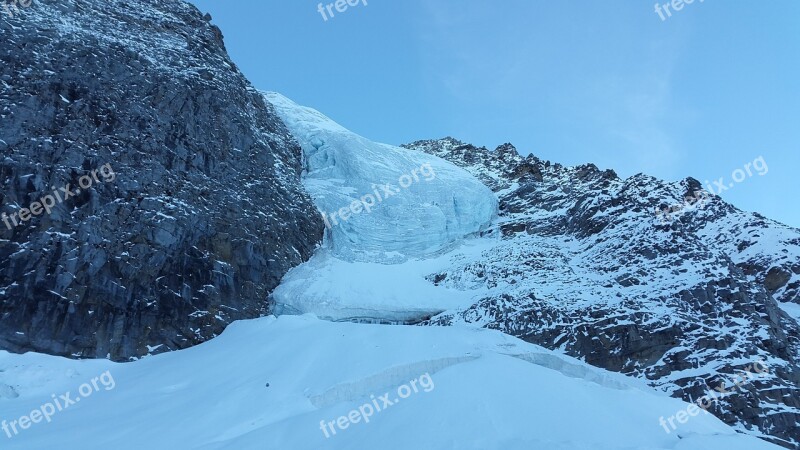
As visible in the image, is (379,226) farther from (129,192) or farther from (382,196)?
(129,192)

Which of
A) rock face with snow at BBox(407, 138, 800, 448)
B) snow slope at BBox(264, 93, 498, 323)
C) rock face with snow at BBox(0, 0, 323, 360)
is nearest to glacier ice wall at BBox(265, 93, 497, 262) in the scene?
snow slope at BBox(264, 93, 498, 323)

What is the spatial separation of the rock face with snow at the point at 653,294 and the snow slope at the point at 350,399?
5.26 m

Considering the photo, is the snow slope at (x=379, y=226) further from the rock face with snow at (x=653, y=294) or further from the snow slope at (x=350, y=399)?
the snow slope at (x=350, y=399)

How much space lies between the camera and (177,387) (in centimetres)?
1540

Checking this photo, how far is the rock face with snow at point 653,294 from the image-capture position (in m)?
20.2

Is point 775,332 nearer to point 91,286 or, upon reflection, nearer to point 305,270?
point 305,270

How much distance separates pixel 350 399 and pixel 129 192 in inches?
585

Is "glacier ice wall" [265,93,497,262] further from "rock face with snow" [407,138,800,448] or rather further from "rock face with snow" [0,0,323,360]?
"rock face with snow" [407,138,800,448]

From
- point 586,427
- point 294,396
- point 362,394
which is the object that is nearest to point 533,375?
point 586,427

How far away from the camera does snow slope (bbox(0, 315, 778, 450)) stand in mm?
10844

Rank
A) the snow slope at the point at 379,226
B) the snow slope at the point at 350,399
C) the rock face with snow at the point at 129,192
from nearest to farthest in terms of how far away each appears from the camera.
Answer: the snow slope at the point at 350,399 < the rock face with snow at the point at 129,192 < the snow slope at the point at 379,226

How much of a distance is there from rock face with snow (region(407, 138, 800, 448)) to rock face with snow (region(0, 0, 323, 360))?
31.0 ft

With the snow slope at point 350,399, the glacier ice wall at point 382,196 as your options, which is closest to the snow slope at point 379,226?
the glacier ice wall at point 382,196

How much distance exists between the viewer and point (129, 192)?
23016 mm
